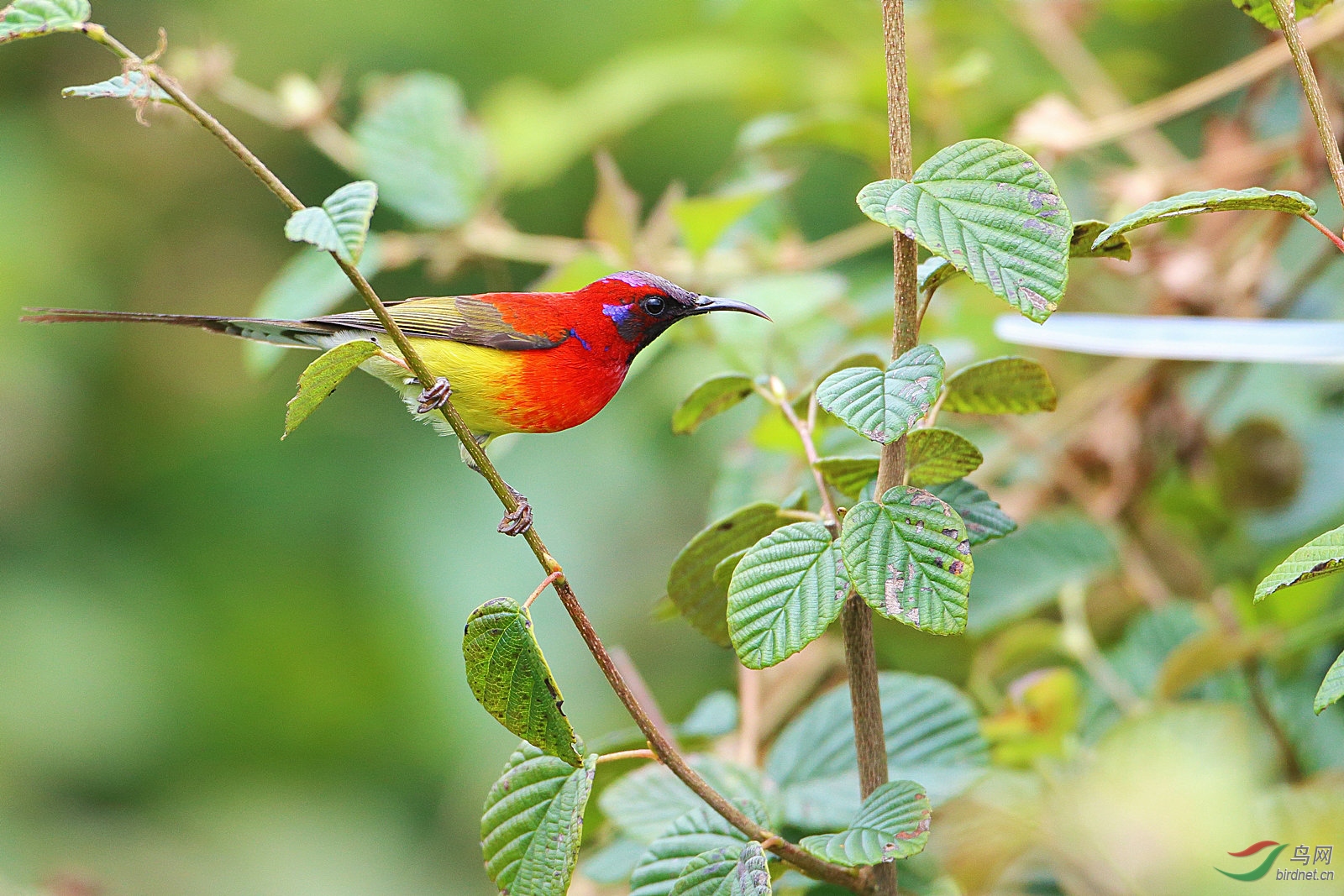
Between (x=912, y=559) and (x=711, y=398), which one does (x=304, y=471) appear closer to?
(x=711, y=398)

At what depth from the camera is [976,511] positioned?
100 cm

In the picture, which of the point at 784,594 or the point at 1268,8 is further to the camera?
the point at 1268,8

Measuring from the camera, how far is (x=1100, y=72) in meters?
2.64

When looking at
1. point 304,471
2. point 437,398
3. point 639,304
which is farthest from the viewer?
point 304,471

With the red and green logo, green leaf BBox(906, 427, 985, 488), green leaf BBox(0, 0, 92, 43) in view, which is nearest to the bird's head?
green leaf BBox(906, 427, 985, 488)

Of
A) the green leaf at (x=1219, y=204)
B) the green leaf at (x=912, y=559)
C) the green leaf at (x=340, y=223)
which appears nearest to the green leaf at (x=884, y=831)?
the green leaf at (x=912, y=559)

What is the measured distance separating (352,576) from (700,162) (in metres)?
1.70

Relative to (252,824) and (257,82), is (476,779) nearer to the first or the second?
(252,824)

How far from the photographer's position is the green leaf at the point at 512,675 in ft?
2.89

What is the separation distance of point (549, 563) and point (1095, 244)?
51cm

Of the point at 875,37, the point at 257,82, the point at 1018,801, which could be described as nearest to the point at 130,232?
the point at 257,82

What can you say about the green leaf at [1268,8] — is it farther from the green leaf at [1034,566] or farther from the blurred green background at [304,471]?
the blurred green background at [304,471]

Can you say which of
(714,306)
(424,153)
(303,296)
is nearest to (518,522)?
(714,306)

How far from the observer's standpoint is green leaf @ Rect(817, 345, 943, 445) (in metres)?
0.80
